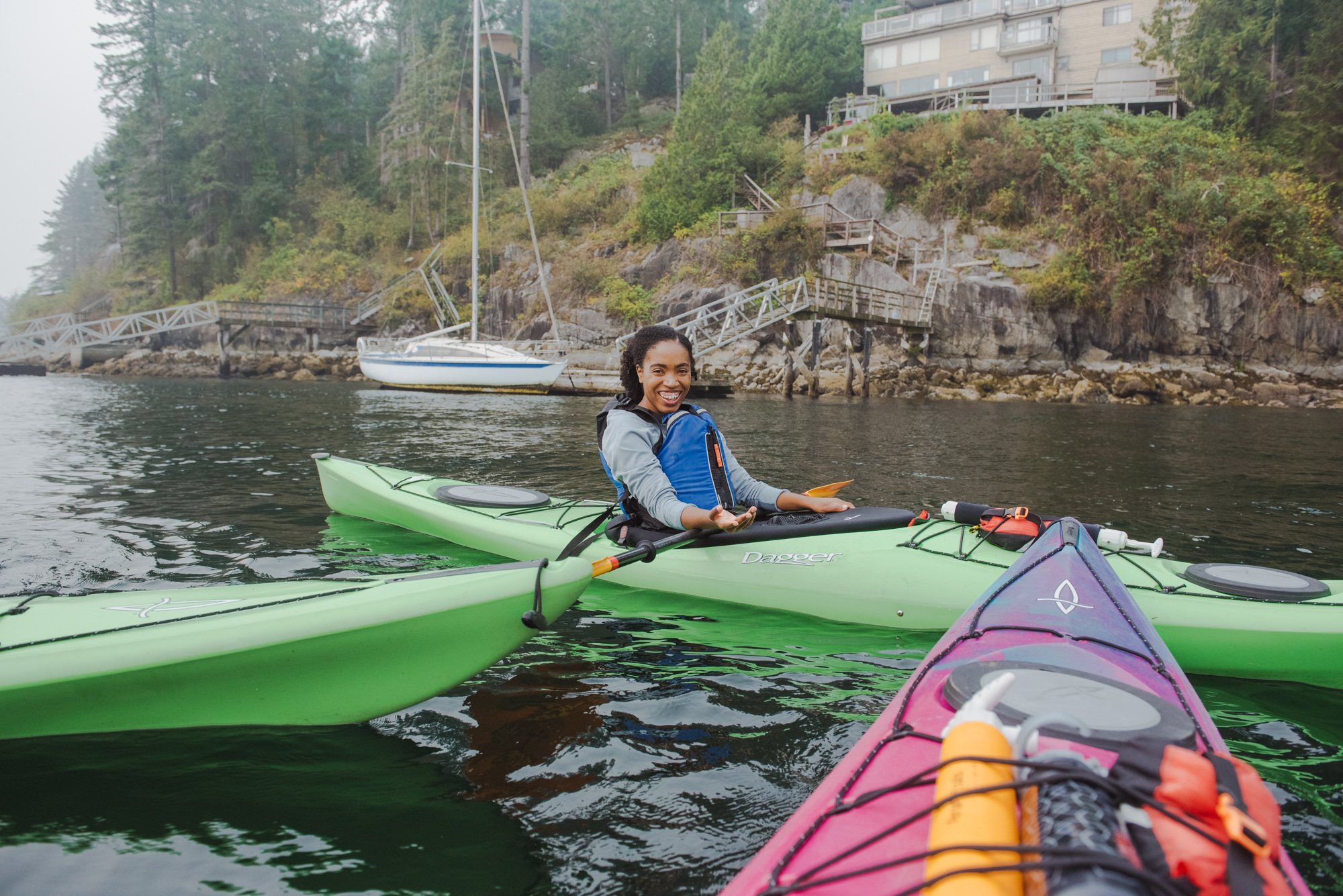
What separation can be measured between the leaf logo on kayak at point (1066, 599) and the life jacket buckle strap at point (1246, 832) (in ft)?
4.06

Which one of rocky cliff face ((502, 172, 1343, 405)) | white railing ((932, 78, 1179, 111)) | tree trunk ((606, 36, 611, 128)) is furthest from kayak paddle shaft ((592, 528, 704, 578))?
tree trunk ((606, 36, 611, 128))

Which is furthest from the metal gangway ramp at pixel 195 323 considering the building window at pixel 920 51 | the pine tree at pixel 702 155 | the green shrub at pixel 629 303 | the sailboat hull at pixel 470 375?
the building window at pixel 920 51

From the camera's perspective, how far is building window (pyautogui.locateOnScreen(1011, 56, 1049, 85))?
89.4ft

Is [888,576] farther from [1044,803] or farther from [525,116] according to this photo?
[525,116]

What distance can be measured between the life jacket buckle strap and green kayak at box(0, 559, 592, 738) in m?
1.78

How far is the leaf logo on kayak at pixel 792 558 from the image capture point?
3627mm

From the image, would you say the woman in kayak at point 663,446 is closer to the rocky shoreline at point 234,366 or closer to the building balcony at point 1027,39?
the rocky shoreline at point 234,366

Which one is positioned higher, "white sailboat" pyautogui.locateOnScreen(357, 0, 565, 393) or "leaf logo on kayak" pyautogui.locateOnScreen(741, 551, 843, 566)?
"white sailboat" pyautogui.locateOnScreen(357, 0, 565, 393)

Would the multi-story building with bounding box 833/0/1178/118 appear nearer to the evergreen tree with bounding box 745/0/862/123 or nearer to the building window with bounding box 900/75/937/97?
the building window with bounding box 900/75/937/97

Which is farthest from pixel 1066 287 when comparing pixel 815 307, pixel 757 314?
pixel 757 314

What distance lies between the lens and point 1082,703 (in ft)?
5.02

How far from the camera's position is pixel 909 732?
63.0 inches

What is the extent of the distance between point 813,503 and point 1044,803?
8.95ft

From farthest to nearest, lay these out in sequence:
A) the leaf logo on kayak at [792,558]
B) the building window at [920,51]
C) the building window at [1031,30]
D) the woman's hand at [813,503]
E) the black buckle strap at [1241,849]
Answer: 1. the building window at [920,51]
2. the building window at [1031,30]
3. the woman's hand at [813,503]
4. the leaf logo on kayak at [792,558]
5. the black buckle strap at [1241,849]
